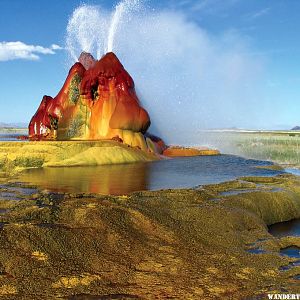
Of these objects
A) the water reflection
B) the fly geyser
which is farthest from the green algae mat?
the fly geyser

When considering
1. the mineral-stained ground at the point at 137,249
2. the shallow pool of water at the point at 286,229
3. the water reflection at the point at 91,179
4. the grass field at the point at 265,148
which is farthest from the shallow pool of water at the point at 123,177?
the grass field at the point at 265,148

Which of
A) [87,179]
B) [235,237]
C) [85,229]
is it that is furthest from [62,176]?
[235,237]

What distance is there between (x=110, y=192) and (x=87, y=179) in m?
4.08

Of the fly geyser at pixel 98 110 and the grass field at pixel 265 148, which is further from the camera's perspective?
the grass field at pixel 265 148

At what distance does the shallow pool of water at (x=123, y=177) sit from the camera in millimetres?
16109

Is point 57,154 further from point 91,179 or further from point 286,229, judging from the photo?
point 286,229

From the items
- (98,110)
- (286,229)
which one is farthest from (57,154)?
(286,229)

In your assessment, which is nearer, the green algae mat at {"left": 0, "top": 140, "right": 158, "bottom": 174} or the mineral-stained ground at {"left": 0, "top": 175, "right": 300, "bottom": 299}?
the mineral-stained ground at {"left": 0, "top": 175, "right": 300, "bottom": 299}

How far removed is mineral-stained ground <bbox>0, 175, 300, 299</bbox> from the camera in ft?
22.6

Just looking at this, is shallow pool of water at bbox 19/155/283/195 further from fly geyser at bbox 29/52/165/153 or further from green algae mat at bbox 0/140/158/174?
fly geyser at bbox 29/52/165/153

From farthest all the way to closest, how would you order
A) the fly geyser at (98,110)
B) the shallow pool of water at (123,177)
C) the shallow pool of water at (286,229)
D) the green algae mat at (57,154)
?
the fly geyser at (98,110) < the green algae mat at (57,154) < the shallow pool of water at (123,177) < the shallow pool of water at (286,229)

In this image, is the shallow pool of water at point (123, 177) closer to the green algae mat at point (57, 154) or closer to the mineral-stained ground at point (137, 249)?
the green algae mat at point (57, 154)

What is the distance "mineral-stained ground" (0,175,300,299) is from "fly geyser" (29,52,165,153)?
18.6m

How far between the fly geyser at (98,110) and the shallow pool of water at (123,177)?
24.5 feet
